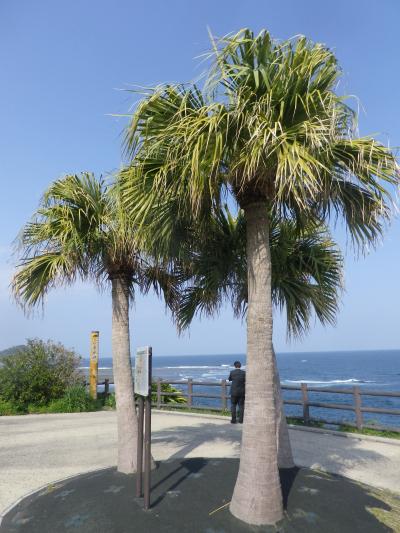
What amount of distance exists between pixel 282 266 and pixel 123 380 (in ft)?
9.39

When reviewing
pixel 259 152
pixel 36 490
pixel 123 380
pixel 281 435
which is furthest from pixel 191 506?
pixel 259 152

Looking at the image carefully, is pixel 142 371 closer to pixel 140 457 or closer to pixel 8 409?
pixel 140 457

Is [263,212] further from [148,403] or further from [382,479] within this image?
[382,479]

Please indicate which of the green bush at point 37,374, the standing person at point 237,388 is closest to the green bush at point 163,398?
the green bush at point 37,374

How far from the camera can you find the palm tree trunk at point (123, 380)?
6348mm

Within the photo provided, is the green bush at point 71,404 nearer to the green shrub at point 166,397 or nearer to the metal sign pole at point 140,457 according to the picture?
the green shrub at point 166,397

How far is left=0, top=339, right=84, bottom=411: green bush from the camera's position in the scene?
14430 millimetres

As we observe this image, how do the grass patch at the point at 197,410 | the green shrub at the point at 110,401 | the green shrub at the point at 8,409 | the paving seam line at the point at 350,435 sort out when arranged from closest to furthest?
the paving seam line at the point at 350,435, the grass patch at the point at 197,410, the green shrub at the point at 8,409, the green shrub at the point at 110,401

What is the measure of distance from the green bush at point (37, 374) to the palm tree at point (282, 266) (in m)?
9.16

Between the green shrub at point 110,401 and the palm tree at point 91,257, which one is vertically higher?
the palm tree at point 91,257

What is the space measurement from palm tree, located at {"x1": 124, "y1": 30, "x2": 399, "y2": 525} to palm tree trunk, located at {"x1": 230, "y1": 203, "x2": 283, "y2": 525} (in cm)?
1

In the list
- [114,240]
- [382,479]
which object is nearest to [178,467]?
[382,479]

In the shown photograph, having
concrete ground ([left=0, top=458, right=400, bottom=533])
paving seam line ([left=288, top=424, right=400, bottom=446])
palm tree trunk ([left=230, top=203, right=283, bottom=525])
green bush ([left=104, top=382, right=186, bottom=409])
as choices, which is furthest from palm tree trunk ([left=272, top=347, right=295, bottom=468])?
green bush ([left=104, top=382, right=186, bottom=409])

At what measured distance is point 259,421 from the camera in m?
4.61
